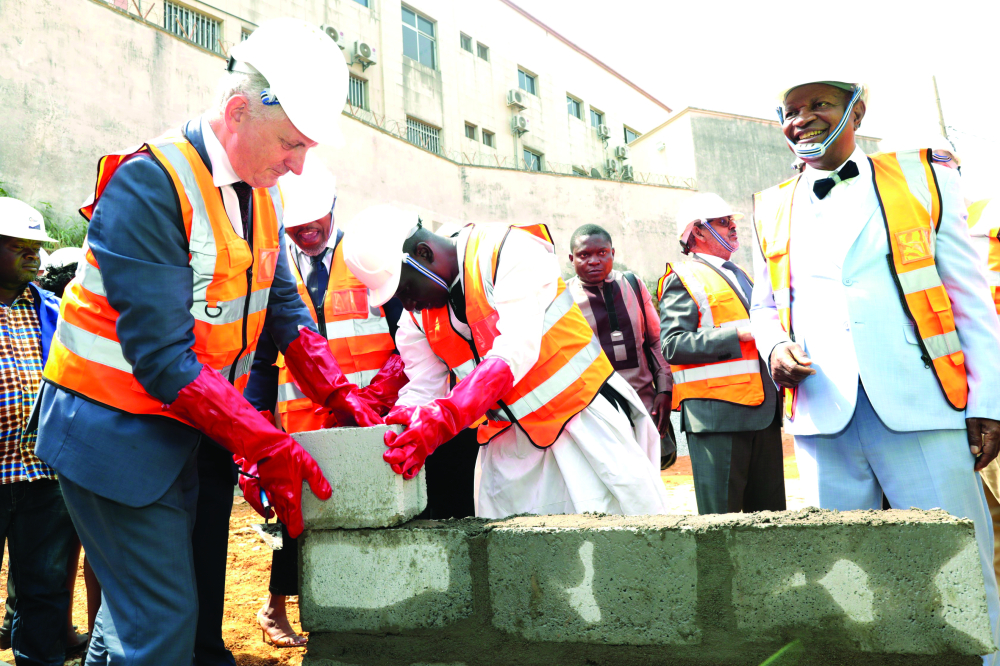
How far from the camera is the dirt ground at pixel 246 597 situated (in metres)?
3.68

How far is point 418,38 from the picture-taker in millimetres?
21547

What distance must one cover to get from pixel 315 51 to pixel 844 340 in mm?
1904

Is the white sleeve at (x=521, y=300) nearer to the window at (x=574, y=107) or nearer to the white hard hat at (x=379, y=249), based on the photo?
the white hard hat at (x=379, y=249)

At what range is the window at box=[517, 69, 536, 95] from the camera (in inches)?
985

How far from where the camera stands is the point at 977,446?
2.30 m

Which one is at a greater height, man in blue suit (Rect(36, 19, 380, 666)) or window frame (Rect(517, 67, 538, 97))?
window frame (Rect(517, 67, 538, 97))

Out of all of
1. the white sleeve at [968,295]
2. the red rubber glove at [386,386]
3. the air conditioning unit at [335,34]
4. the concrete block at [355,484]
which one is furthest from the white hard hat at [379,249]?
the air conditioning unit at [335,34]

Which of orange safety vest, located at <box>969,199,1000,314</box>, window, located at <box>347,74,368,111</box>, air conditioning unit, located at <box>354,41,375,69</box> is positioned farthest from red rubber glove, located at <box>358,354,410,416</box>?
air conditioning unit, located at <box>354,41,375,69</box>

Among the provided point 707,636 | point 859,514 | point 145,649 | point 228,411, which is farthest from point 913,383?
point 145,649

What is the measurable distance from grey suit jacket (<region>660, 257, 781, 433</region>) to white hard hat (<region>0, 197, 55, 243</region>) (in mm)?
3425

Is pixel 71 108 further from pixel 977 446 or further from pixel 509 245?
pixel 977 446

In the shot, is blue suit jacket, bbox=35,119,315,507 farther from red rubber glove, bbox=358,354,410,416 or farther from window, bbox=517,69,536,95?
window, bbox=517,69,536,95

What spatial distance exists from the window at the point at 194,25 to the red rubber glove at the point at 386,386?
46.0ft

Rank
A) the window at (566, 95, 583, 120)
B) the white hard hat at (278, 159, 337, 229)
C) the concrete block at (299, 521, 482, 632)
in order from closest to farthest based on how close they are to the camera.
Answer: the concrete block at (299, 521, 482, 632)
the white hard hat at (278, 159, 337, 229)
the window at (566, 95, 583, 120)
